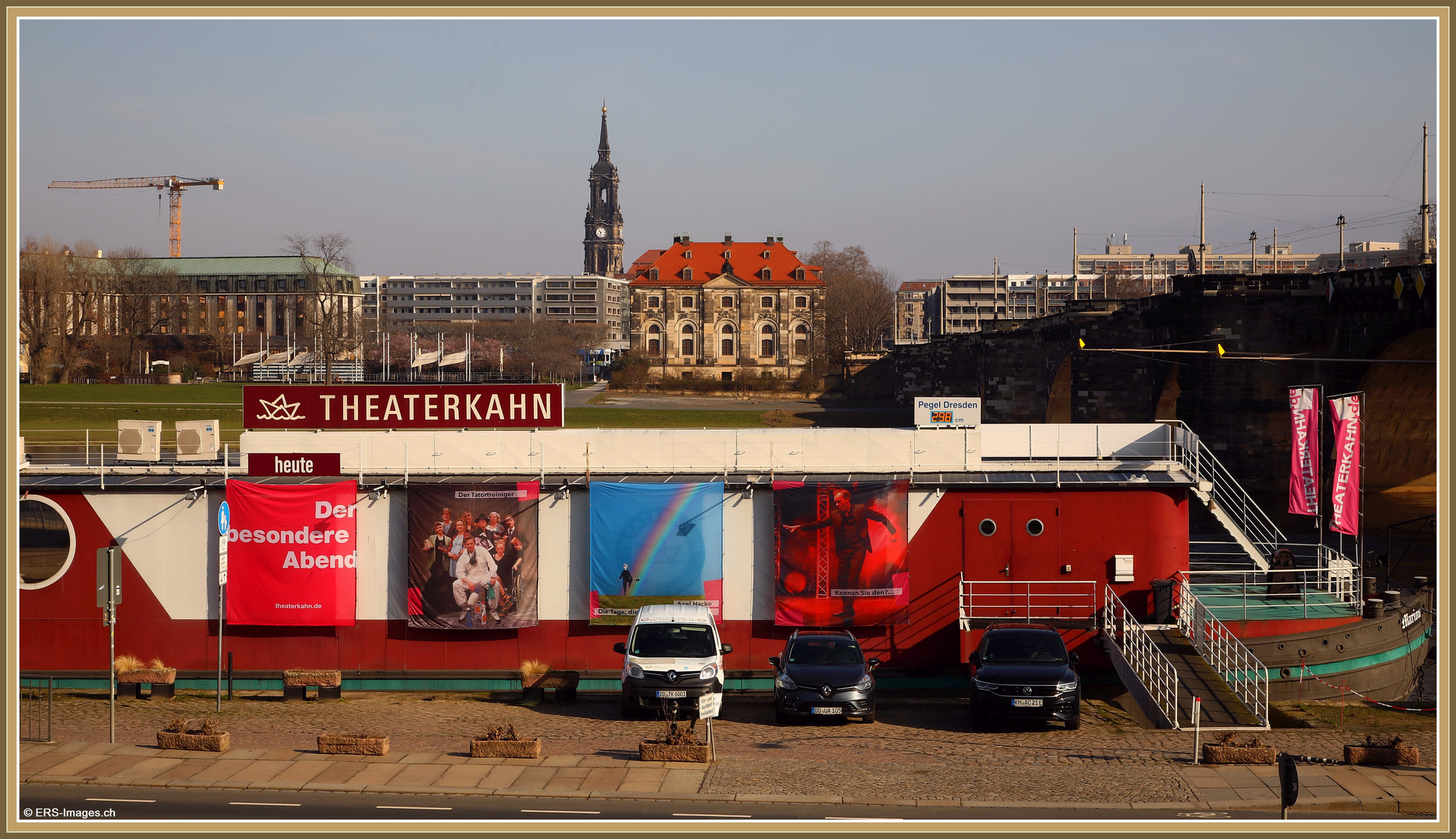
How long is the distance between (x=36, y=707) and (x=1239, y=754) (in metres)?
21.7

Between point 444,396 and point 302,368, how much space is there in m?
103

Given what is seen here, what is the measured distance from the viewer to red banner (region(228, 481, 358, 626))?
23.7 meters

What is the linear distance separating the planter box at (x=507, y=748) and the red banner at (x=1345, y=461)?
18321 mm

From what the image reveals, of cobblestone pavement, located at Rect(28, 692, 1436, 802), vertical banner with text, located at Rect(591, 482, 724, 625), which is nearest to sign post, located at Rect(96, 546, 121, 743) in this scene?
cobblestone pavement, located at Rect(28, 692, 1436, 802)

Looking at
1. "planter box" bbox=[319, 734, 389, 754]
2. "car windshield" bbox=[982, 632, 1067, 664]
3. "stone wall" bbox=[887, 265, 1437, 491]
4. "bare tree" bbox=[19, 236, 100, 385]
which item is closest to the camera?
"planter box" bbox=[319, 734, 389, 754]

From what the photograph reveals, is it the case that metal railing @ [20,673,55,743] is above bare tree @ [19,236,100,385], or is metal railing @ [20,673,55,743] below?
below

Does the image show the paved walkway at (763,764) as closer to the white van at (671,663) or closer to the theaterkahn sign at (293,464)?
the white van at (671,663)

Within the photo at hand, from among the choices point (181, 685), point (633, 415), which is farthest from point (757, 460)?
point (633, 415)

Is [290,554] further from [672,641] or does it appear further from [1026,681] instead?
[1026,681]

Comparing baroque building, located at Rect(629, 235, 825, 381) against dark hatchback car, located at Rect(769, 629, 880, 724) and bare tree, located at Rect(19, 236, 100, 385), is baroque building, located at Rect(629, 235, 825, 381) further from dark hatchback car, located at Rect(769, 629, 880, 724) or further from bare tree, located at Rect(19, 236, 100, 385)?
dark hatchback car, located at Rect(769, 629, 880, 724)

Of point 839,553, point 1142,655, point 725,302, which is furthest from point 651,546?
point 725,302

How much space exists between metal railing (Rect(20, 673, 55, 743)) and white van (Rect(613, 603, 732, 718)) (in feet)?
32.1

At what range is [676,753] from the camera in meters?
17.0

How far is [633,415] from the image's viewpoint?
270 ft
